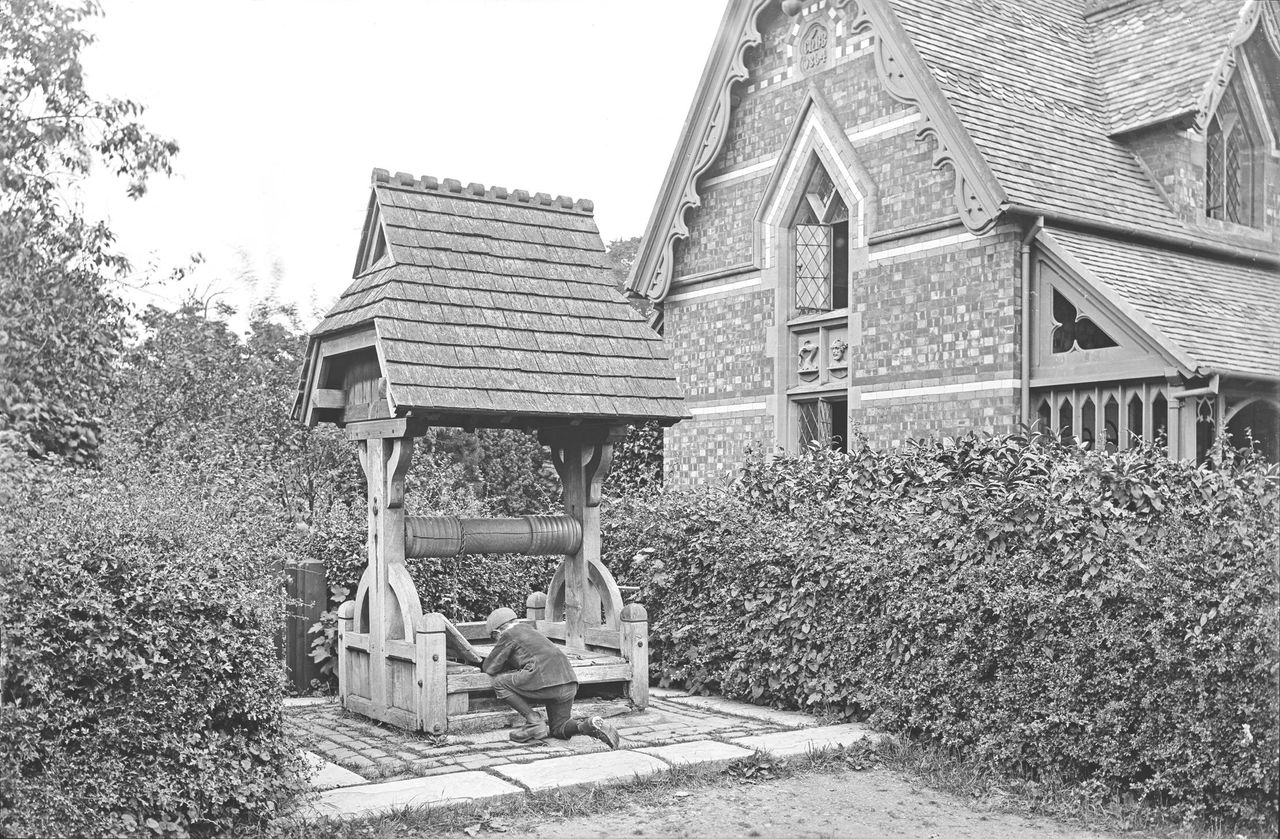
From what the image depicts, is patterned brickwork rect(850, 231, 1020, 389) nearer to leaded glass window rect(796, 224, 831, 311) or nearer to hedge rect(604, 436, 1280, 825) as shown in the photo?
leaded glass window rect(796, 224, 831, 311)

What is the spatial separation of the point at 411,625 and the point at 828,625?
3.31 meters

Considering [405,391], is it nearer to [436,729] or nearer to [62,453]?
[436,729]

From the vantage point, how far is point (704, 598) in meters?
11.0

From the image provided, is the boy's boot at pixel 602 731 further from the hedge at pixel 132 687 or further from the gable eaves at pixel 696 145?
the gable eaves at pixel 696 145

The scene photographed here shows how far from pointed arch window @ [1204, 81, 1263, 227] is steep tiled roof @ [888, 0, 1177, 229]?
4.84 ft

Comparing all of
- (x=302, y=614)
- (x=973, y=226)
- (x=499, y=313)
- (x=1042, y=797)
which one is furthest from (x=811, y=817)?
(x=973, y=226)

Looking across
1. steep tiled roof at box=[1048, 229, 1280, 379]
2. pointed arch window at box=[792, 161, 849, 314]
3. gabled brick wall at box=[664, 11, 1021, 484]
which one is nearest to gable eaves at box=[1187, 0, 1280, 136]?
steep tiled roof at box=[1048, 229, 1280, 379]

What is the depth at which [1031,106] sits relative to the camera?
1731 cm

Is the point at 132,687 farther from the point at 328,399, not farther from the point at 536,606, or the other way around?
the point at 536,606

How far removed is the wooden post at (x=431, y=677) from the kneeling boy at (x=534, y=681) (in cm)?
41

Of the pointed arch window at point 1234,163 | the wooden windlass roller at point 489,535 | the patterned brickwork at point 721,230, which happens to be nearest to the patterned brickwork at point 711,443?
the patterned brickwork at point 721,230

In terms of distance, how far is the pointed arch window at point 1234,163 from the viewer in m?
18.0

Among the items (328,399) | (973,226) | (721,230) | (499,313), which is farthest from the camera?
(721,230)

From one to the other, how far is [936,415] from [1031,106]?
194 inches
